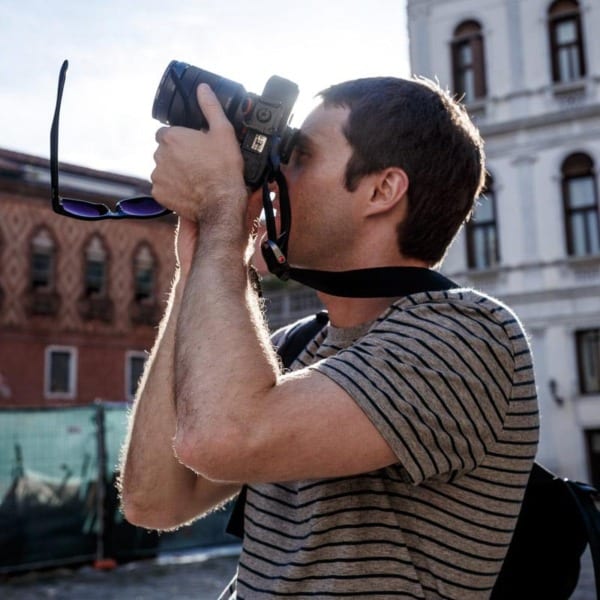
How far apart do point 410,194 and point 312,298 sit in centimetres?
2018

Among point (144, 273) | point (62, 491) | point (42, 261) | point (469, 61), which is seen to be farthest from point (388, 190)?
point (144, 273)

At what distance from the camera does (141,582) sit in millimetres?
9109

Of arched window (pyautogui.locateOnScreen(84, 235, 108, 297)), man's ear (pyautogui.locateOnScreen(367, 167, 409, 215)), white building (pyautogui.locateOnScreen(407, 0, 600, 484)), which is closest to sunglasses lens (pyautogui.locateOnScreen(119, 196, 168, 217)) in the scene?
man's ear (pyautogui.locateOnScreen(367, 167, 409, 215))

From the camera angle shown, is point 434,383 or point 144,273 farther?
point 144,273

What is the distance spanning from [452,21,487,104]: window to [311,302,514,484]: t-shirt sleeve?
718 inches

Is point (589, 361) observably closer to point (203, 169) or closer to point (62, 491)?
point (62, 491)

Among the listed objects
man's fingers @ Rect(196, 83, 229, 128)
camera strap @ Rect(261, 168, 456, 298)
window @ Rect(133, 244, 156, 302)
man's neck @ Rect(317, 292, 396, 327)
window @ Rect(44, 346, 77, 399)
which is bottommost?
man's neck @ Rect(317, 292, 396, 327)

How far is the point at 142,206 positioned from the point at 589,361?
54.5 ft

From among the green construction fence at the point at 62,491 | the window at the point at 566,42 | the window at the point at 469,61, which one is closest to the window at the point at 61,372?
the window at the point at 469,61

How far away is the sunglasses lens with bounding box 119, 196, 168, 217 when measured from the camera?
5.39 feet

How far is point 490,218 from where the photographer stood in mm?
18469

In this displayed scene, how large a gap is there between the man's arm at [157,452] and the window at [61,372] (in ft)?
86.6

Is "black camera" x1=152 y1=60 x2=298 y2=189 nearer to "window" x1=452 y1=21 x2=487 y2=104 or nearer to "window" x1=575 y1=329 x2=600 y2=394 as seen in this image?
"window" x1=575 y1=329 x2=600 y2=394

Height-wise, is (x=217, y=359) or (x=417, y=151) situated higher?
(x=417, y=151)
